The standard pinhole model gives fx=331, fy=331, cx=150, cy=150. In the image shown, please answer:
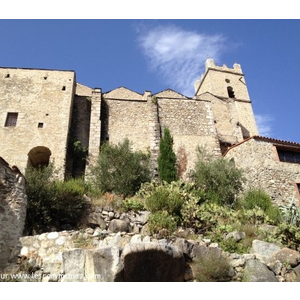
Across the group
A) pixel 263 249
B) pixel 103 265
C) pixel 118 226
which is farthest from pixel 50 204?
pixel 263 249

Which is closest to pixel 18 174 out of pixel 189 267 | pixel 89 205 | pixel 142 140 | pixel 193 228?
pixel 89 205

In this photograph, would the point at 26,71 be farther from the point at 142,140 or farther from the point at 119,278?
the point at 119,278

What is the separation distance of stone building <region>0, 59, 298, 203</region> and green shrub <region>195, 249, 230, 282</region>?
37.2 ft

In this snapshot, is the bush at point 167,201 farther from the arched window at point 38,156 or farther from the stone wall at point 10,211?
the arched window at point 38,156

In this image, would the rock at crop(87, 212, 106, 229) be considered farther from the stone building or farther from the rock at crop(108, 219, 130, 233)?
the stone building

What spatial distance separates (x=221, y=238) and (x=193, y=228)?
1.33 m

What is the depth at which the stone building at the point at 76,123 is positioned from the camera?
20605 mm

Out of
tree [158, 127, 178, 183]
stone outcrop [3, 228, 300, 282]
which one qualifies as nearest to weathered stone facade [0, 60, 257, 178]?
tree [158, 127, 178, 183]

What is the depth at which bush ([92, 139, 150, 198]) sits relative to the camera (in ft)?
54.3

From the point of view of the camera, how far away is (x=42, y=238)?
9367 mm

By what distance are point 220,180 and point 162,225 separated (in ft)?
22.9

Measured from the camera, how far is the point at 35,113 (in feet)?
71.6

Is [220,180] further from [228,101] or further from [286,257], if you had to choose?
[228,101]

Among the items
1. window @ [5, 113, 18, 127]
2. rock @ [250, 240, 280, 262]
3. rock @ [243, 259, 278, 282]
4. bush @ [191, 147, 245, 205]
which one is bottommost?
rock @ [243, 259, 278, 282]
